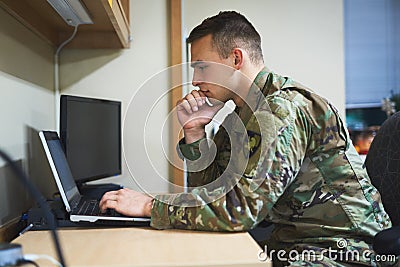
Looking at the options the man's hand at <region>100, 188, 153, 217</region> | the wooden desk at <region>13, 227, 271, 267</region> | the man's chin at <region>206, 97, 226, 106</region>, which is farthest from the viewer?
the man's chin at <region>206, 97, 226, 106</region>

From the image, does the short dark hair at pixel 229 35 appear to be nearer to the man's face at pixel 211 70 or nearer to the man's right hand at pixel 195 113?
the man's face at pixel 211 70

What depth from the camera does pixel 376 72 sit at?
3.38m

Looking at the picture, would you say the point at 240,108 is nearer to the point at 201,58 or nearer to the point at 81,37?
the point at 201,58

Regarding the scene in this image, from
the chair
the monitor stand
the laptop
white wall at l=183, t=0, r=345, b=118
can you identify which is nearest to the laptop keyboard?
the laptop

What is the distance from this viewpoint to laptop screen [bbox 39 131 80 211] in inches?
54.8

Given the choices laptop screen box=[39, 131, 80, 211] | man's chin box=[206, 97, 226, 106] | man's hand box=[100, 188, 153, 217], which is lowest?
man's hand box=[100, 188, 153, 217]

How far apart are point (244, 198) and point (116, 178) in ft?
4.64

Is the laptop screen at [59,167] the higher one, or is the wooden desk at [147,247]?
the laptop screen at [59,167]

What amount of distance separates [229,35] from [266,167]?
54 centimetres

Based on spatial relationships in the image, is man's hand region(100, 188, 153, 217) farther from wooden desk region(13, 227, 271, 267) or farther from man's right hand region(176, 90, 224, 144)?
man's right hand region(176, 90, 224, 144)

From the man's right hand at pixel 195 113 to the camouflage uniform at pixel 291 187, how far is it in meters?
0.16

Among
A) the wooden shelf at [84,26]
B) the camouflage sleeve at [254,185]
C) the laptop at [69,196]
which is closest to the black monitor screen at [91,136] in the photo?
A: the laptop at [69,196]

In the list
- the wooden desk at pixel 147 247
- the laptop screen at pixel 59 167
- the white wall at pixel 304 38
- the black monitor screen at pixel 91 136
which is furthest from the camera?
the white wall at pixel 304 38

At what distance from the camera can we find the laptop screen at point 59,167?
1393mm
